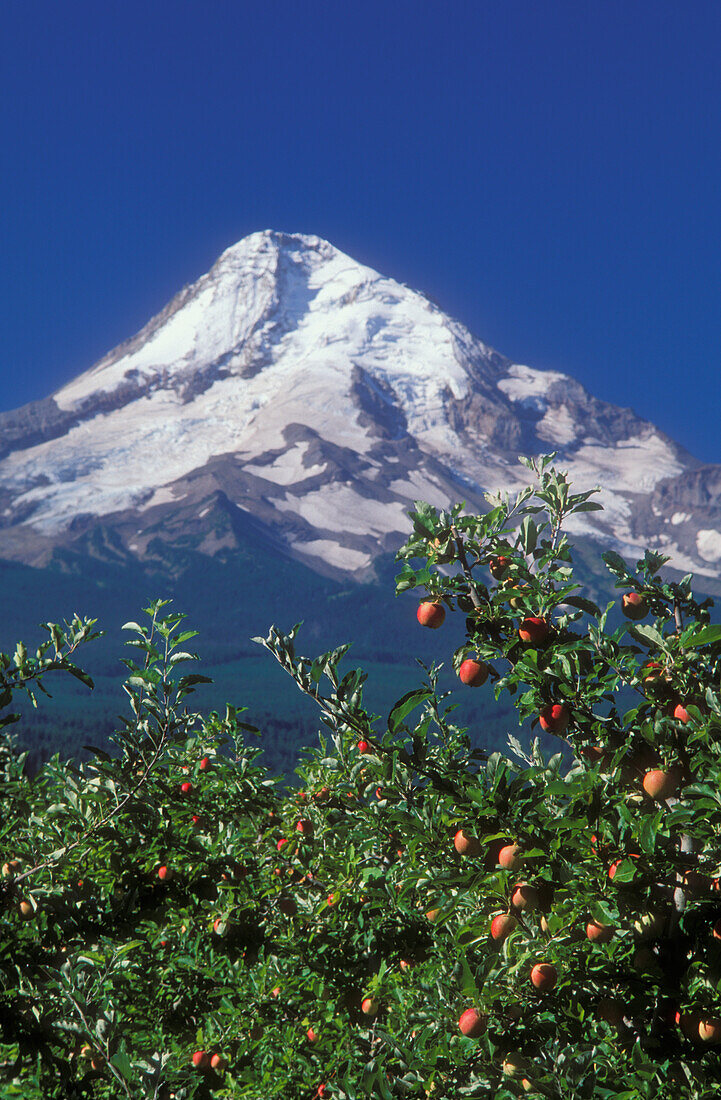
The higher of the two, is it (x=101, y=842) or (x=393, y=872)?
(x=393, y=872)

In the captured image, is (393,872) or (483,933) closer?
(483,933)

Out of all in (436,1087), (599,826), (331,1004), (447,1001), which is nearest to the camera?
(599,826)

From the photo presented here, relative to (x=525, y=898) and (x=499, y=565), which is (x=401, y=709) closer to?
(x=525, y=898)

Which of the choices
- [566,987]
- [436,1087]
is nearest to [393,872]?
[436,1087]

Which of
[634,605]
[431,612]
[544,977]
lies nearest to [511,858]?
[544,977]

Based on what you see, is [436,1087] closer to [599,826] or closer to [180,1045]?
[599,826]

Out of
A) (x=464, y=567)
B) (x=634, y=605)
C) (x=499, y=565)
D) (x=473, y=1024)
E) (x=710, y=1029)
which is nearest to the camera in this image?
(x=710, y=1029)

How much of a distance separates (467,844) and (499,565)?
5.49 ft

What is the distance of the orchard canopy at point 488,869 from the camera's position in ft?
12.8

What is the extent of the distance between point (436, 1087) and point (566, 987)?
1.29m

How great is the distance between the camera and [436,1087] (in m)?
4.98

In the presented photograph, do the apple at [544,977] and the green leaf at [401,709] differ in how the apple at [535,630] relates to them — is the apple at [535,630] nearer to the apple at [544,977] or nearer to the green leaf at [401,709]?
the green leaf at [401,709]

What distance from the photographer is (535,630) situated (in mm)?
4586

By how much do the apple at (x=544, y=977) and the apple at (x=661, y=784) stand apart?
106 centimetres
